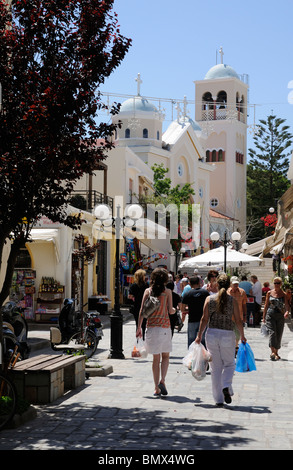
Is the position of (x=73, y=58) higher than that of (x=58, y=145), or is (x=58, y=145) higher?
(x=73, y=58)

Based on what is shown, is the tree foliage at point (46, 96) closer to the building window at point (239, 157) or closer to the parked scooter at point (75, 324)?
the parked scooter at point (75, 324)

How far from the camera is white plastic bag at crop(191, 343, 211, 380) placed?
9594 millimetres

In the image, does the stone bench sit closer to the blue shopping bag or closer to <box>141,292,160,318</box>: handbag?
<box>141,292,160,318</box>: handbag

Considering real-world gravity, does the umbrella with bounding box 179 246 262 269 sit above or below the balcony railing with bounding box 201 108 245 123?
below

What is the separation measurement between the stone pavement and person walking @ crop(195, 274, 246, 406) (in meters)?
0.23

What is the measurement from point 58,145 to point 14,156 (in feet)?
1.93

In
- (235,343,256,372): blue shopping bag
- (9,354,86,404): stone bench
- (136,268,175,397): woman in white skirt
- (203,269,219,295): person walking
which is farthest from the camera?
(203,269,219,295): person walking

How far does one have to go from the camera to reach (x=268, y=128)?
74.4m

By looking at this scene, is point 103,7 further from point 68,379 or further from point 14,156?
point 68,379

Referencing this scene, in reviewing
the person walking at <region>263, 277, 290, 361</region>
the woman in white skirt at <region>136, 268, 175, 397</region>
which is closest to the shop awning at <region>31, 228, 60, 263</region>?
the person walking at <region>263, 277, 290, 361</region>

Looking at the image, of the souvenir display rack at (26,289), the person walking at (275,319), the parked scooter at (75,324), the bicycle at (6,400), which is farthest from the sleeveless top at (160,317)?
the souvenir display rack at (26,289)

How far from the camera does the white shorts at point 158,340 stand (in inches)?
394

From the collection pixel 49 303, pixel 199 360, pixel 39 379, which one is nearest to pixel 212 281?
pixel 199 360
